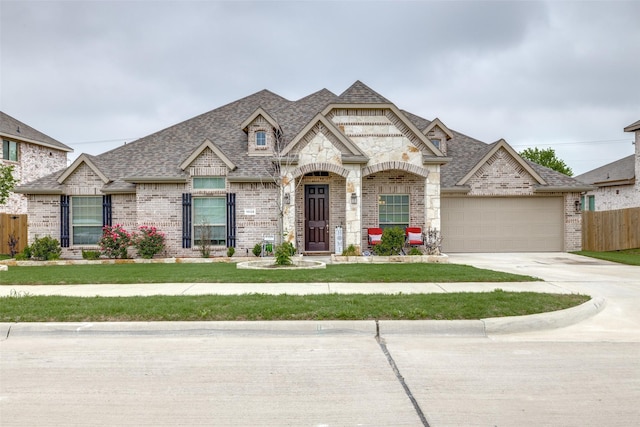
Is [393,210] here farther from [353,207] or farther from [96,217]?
[96,217]

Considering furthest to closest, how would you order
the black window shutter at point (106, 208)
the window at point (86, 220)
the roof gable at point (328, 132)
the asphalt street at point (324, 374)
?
1. the window at point (86, 220)
2. the black window shutter at point (106, 208)
3. the roof gable at point (328, 132)
4. the asphalt street at point (324, 374)

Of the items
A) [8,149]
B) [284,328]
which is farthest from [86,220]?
[8,149]

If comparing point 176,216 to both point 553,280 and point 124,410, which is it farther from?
point 124,410

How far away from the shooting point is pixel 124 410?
14.8 ft

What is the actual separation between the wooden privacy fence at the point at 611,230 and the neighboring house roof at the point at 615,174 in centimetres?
661

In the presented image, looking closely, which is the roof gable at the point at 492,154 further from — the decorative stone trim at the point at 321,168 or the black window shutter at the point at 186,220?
the black window shutter at the point at 186,220

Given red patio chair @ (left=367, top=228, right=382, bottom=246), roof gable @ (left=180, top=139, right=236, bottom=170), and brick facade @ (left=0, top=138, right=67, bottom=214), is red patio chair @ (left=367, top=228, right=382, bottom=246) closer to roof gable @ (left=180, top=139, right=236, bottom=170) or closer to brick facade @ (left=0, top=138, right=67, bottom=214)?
roof gable @ (left=180, top=139, right=236, bottom=170)

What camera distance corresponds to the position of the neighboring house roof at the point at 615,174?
92.1 feet

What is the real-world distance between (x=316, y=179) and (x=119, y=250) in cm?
775

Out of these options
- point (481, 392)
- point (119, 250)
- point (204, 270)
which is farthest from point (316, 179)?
point (481, 392)

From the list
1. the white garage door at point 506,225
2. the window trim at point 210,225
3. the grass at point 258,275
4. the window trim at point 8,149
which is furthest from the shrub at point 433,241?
the window trim at point 8,149

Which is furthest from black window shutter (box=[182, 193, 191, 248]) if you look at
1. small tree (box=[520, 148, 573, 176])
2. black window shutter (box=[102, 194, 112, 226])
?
small tree (box=[520, 148, 573, 176])

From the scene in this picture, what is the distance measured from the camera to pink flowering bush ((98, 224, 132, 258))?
17.4 m

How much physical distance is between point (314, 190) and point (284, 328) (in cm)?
1188
